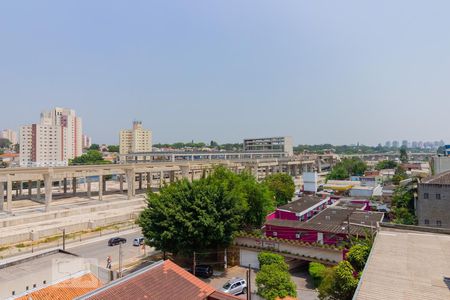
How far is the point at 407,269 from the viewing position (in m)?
11.6

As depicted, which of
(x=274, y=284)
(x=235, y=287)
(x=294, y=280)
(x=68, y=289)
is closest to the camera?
(x=68, y=289)

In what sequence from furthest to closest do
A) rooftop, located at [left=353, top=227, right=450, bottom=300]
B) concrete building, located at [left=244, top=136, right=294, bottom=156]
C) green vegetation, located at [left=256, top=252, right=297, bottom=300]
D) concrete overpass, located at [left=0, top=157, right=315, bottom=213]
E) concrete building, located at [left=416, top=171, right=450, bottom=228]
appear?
concrete building, located at [left=244, top=136, right=294, bottom=156], concrete overpass, located at [left=0, top=157, right=315, bottom=213], concrete building, located at [left=416, top=171, right=450, bottom=228], green vegetation, located at [left=256, top=252, right=297, bottom=300], rooftop, located at [left=353, top=227, right=450, bottom=300]

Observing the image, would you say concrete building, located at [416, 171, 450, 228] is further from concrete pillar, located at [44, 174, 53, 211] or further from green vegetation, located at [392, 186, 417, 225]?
concrete pillar, located at [44, 174, 53, 211]

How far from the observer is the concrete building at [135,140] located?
145625mm

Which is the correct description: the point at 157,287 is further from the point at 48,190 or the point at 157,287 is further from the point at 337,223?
the point at 48,190

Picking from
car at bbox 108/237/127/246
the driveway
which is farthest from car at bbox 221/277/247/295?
car at bbox 108/237/127/246

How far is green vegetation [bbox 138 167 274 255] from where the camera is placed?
66.6 ft

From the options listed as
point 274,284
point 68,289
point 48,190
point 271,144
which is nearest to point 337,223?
point 274,284

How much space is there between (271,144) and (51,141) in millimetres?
79257

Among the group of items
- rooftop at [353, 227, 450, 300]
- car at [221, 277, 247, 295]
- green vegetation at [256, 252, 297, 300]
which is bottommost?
car at [221, 277, 247, 295]

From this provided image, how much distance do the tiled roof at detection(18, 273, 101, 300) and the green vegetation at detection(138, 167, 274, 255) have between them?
524 cm

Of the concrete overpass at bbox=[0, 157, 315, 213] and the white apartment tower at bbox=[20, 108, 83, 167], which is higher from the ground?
the white apartment tower at bbox=[20, 108, 83, 167]

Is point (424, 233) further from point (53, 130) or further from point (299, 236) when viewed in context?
point (53, 130)

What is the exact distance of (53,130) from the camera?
11131 cm
